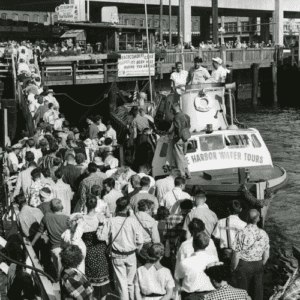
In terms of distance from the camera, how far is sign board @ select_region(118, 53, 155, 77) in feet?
112

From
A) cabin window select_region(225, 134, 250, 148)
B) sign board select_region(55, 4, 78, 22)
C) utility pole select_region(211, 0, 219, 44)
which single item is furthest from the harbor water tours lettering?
utility pole select_region(211, 0, 219, 44)

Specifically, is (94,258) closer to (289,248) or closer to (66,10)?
(289,248)

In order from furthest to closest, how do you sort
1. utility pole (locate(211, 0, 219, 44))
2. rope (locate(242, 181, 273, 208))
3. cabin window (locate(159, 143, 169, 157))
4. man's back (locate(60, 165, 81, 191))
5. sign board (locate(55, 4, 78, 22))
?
utility pole (locate(211, 0, 219, 44)), sign board (locate(55, 4, 78, 22)), cabin window (locate(159, 143, 169, 157)), man's back (locate(60, 165, 81, 191)), rope (locate(242, 181, 273, 208))

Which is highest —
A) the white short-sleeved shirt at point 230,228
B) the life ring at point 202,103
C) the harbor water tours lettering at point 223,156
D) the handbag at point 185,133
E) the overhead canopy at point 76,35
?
the overhead canopy at point 76,35

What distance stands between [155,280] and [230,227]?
83.4 inches

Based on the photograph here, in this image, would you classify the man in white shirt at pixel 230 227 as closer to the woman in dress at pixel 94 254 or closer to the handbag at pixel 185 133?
the woman in dress at pixel 94 254

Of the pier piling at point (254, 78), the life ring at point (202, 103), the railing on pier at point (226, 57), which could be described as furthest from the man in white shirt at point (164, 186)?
the pier piling at point (254, 78)

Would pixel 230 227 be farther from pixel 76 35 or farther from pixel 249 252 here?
pixel 76 35

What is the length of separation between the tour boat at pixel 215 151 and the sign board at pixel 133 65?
1483cm

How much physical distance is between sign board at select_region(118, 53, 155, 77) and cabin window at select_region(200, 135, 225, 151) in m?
16.0

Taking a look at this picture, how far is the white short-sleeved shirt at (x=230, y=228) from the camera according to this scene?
400 inches

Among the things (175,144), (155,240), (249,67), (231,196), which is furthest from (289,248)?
(249,67)

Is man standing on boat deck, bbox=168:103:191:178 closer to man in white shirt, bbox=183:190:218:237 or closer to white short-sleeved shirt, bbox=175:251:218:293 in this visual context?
man in white shirt, bbox=183:190:218:237

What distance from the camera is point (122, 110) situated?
27375mm
